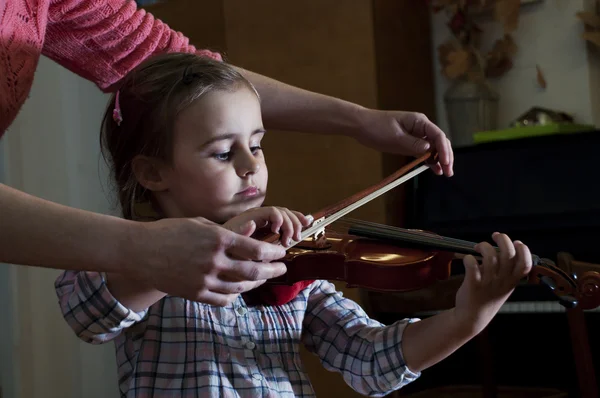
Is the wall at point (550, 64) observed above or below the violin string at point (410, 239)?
above

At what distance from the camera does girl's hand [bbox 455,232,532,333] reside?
0.93 meters

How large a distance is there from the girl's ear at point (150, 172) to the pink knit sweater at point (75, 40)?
0.20 meters

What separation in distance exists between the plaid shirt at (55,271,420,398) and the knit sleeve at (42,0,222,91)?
1.36 feet

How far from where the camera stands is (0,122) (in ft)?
3.68

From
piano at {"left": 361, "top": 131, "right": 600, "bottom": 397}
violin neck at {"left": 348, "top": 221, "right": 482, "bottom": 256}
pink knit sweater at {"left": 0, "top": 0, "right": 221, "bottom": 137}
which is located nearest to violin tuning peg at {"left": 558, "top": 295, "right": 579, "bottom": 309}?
violin neck at {"left": 348, "top": 221, "right": 482, "bottom": 256}

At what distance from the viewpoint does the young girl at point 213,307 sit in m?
1.01

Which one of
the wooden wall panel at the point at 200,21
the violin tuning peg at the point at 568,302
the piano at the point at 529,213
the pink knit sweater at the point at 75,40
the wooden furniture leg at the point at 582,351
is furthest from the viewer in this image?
the wooden wall panel at the point at 200,21

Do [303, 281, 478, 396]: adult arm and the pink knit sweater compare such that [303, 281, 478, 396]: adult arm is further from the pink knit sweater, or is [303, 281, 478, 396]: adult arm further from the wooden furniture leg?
the wooden furniture leg

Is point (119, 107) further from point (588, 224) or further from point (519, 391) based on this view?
point (519, 391)

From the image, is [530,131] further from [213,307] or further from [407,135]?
[213,307]

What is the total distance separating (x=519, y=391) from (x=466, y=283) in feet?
5.31

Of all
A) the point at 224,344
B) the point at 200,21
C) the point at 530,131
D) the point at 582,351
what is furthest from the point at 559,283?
the point at 200,21

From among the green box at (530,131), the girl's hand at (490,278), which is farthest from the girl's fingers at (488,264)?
the green box at (530,131)

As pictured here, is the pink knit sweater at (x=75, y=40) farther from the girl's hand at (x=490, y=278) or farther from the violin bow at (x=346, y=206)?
the girl's hand at (x=490, y=278)
